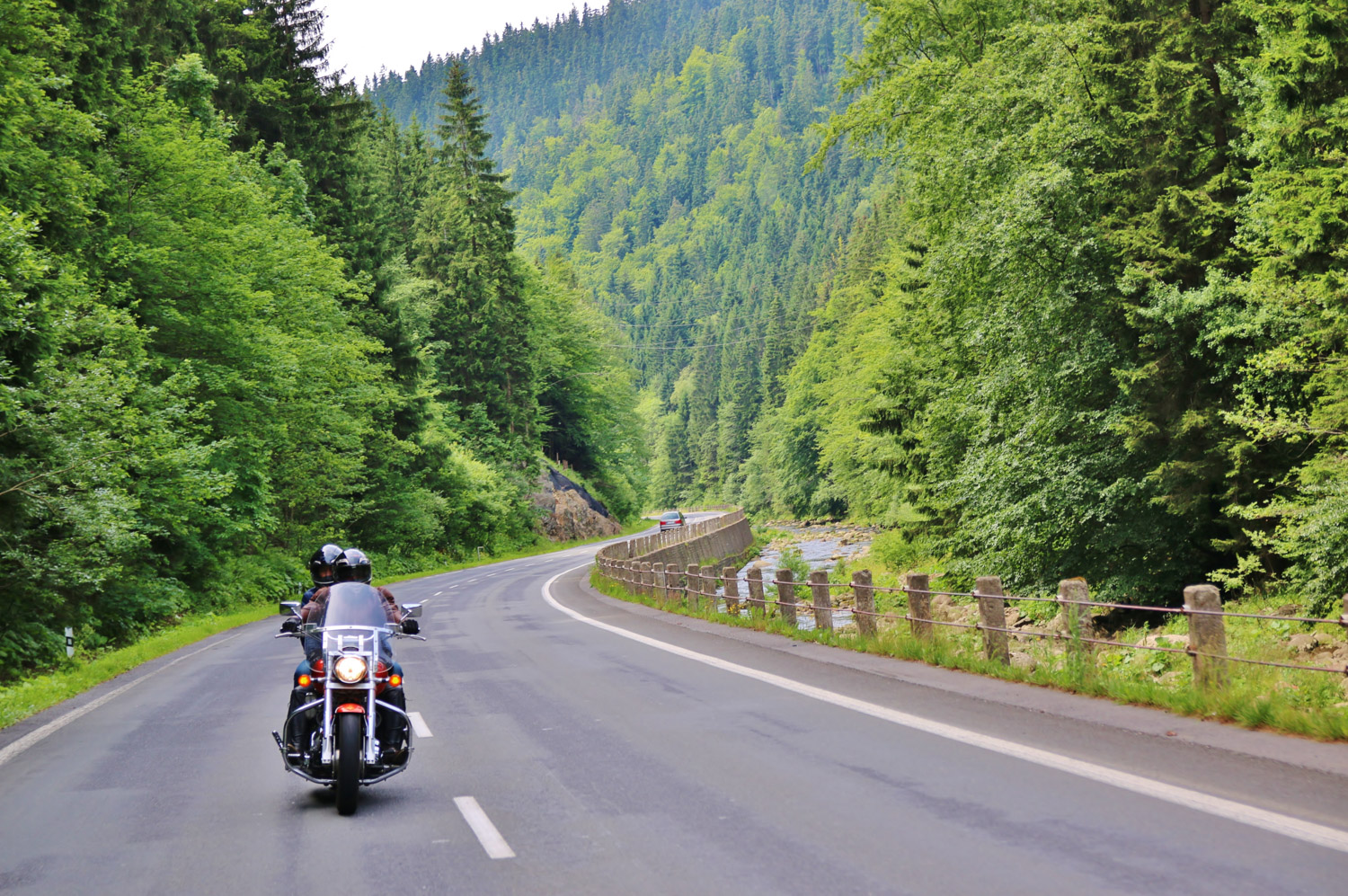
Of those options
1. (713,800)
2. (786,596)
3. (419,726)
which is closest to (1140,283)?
(786,596)

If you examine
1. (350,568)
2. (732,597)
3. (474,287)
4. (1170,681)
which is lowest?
(732,597)

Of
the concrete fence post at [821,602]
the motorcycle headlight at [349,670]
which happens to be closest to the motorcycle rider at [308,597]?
the motorcycle headlight at [349,670]

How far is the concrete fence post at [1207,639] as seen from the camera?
8914mm

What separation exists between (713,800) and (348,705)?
8.00 ft

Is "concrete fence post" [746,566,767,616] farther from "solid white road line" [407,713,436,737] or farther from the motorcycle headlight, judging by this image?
the motorcycle headlight

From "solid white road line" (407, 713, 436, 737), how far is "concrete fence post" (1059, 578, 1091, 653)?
20.4 feet

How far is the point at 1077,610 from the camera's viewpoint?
10594 millimetres

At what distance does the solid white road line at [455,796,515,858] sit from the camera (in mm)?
6074

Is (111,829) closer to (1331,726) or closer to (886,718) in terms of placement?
(886,718)

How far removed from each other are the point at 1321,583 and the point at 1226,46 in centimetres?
938

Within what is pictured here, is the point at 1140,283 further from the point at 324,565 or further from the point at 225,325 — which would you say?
the point at 225,325

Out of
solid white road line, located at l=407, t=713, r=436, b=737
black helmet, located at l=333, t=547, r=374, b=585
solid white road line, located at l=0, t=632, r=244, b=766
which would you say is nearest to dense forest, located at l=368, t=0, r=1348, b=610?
solid white road line, located at l=407, t=713, r=436, b=737

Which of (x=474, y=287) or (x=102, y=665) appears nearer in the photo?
(x=102, y=665)

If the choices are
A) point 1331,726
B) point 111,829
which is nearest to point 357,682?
point 111,829
